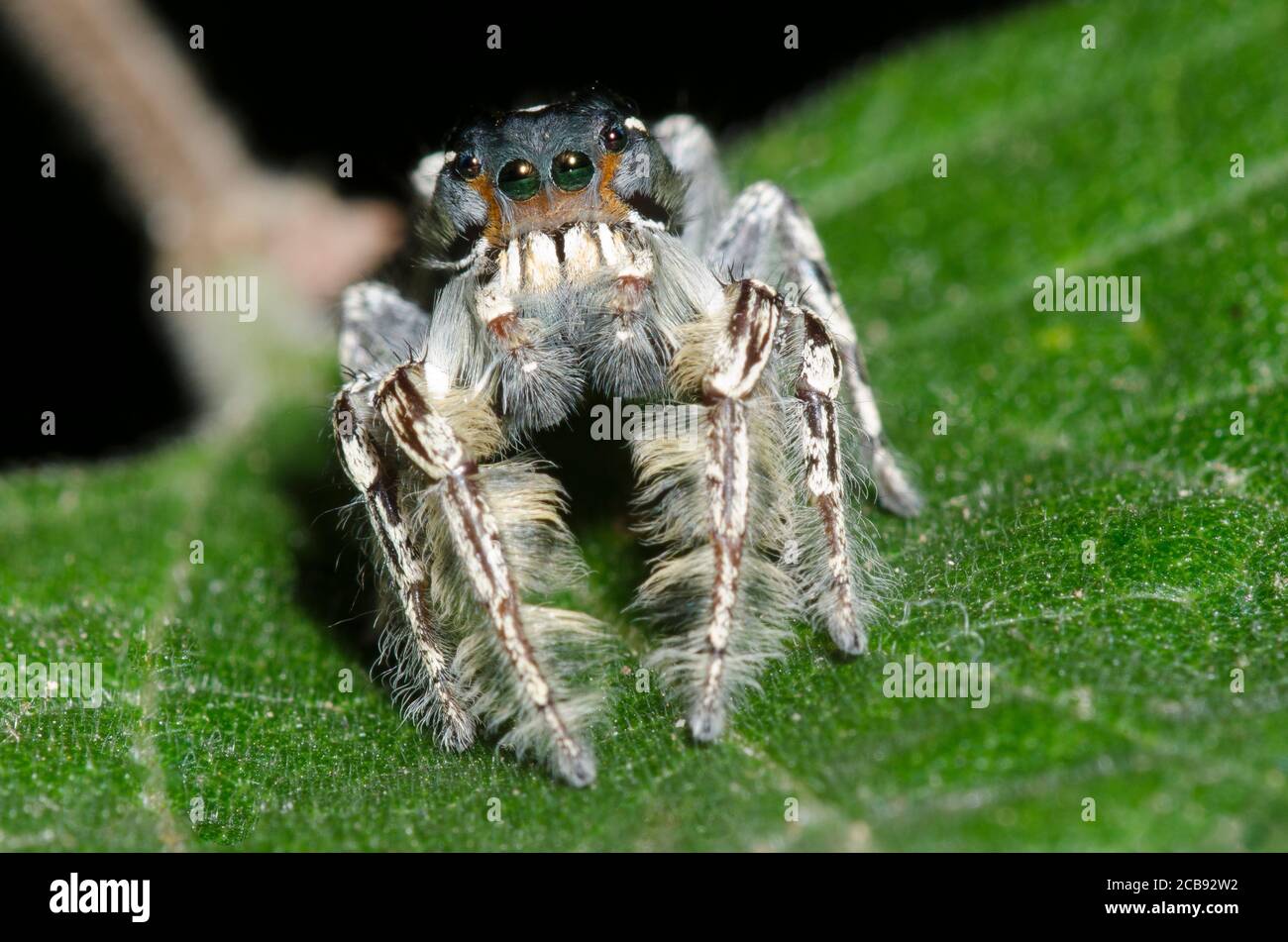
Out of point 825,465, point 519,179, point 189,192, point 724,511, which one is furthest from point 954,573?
point 189,192

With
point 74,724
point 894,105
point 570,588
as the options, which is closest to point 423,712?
point 570,588

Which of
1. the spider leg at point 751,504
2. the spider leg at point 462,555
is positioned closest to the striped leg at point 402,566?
the spider leg at point 462,555

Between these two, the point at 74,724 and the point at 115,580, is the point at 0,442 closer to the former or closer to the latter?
the point at 115,580

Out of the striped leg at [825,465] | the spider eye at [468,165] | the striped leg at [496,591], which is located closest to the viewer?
the striped leg at [496,591]

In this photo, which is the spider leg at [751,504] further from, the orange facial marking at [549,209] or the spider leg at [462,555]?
the orange facial marking at [549,209]

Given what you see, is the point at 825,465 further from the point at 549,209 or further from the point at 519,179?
the point at 519,179

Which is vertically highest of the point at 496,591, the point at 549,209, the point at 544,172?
the point at 544,172

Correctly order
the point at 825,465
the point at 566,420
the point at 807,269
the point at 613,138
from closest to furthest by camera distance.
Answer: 1. the point at 825,465
2. the point at 613,138
3. the point at 566,420
4. the point at 807,269
